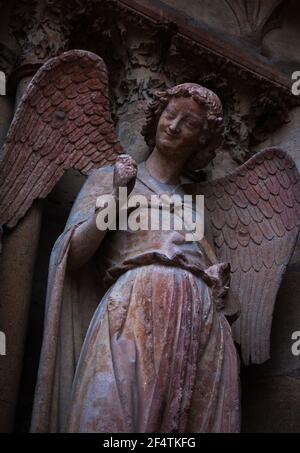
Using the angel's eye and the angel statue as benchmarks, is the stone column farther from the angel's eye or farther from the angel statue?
the angel's eye

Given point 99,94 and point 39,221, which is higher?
point 99,94

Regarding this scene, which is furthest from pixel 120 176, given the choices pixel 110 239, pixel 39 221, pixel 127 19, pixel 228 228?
pixel 127 19

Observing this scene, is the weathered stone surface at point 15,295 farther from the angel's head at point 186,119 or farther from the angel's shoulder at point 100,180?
the angel's head at point 186,119

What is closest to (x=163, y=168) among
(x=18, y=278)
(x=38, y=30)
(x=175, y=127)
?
(x=175, y=127)

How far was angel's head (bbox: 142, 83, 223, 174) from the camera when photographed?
4.54 meters

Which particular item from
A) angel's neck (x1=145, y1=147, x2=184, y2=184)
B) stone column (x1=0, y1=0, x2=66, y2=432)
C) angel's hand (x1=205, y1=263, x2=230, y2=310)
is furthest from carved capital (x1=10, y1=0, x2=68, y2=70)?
angel's hand (x1=205, y1=263, x2=230, y2=310)

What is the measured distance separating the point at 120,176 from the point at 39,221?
0.72 metres

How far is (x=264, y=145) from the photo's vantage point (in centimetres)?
586

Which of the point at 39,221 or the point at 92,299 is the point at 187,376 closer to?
the point at 92,299

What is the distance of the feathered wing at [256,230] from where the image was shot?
15.2 ft
